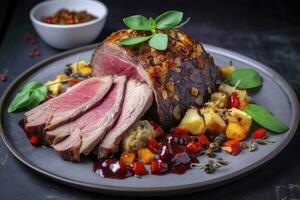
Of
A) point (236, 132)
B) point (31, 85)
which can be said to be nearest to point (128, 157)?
point (236, 132)

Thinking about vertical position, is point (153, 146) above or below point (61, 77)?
above

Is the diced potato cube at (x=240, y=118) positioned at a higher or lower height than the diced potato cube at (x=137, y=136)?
higher

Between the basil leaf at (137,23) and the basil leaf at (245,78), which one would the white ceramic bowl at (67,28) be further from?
the basil leaf at (245,78)

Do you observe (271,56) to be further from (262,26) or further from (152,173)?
(152,173)

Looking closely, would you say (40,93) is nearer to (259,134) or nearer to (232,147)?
(232,147)

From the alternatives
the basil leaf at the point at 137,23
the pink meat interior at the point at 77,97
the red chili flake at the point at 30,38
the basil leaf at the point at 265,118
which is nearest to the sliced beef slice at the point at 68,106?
the pink meat interior at the point at 77,97

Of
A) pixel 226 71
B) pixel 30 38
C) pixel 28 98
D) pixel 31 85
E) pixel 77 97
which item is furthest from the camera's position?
pixel 30 38
